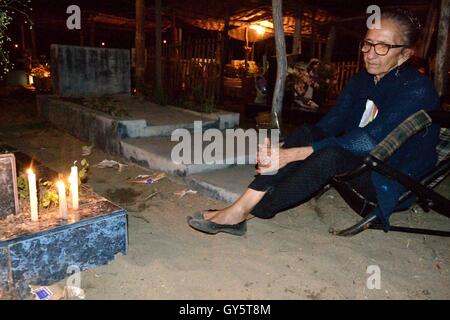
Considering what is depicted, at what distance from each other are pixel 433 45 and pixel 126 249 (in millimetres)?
13864

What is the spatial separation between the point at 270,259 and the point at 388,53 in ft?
5.97

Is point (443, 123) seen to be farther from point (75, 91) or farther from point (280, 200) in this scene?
point (75, 91)

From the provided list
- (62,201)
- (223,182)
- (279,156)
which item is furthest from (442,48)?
(62,201)

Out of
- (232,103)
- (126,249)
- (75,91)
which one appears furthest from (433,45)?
(126,249)

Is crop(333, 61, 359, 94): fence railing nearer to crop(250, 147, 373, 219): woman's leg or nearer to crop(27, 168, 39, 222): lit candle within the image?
crop(250, 147, 373, 219): woman's leg

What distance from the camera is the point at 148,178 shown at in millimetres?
4664

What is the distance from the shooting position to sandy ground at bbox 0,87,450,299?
2.48 metres

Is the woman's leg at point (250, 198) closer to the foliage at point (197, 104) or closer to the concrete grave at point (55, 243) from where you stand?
the concrete grave at point (55, 243)

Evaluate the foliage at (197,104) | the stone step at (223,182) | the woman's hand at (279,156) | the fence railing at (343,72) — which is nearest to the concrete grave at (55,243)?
the woman's hand at (279,156)

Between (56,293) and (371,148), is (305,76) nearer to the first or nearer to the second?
(371,148)

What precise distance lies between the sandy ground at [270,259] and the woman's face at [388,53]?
1481 millimetres

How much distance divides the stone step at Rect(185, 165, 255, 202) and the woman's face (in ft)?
5.76

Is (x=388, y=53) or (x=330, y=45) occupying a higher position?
(x=330, y=45)
